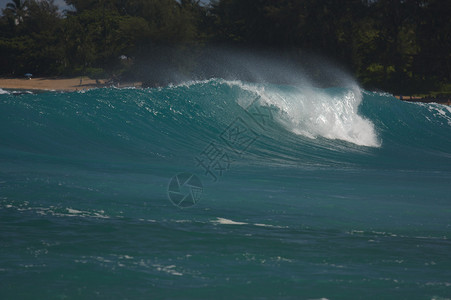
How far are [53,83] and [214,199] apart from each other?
6618cm

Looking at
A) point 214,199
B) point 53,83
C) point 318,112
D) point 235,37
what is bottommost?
point 214,199

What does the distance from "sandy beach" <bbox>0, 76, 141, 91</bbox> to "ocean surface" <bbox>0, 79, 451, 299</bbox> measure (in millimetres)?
49820

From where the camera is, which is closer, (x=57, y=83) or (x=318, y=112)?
(x=318, y=112)

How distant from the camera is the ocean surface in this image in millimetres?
6047

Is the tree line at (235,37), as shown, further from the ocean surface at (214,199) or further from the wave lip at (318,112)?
the ocean surface at (214,199)

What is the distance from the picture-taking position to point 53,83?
7262 centimetres

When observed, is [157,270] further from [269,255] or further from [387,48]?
[387,48]

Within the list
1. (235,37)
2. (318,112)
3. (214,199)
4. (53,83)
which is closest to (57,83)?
(53,83)

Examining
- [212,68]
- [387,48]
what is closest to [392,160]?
[387,48]

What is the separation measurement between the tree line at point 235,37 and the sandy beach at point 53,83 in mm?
1471

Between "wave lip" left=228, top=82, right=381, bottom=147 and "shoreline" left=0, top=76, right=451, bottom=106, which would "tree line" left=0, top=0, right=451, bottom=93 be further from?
"wave lip" left=228, top=82, right=381, bottom=147

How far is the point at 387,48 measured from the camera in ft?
176

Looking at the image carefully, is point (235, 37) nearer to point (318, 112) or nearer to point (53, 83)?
point (53, 83)

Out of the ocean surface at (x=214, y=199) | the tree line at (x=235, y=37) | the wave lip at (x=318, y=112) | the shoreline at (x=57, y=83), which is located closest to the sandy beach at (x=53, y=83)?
the shoreline at (x=57, y=83)
